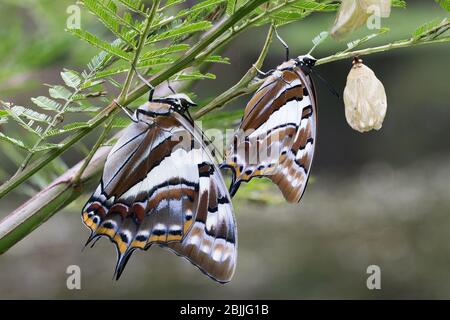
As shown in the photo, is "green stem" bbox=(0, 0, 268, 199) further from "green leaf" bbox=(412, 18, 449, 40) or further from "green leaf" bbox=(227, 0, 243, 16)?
"green leaf" bbox=(412, 18, 449, 40)

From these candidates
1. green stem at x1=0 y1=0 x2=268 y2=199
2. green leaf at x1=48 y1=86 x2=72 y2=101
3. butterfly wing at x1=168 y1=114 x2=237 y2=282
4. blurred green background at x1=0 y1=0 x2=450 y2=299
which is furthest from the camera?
blurred green background at x1=0 y1=0 x2=450 y2=299

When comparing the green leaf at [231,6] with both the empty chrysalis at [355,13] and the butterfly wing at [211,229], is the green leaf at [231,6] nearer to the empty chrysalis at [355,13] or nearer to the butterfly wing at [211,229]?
the empty chrysalis at [355,13]

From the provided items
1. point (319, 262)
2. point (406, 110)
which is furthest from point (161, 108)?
point (406, 110)

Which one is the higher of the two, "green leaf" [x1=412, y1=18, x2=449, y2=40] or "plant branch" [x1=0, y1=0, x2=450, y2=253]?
"green leaf" [x1=412, y1=18, x2=449, y2=40]

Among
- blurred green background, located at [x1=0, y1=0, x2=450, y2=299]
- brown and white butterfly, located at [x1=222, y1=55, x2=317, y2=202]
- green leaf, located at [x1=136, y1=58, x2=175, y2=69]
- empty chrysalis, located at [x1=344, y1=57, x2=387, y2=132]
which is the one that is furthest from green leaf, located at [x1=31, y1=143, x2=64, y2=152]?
blurred green background, located at [x1=0, y1=0, x2=450, y2=299]

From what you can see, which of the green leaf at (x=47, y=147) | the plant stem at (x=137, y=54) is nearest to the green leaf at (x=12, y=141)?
the green leaf at (x=47, y=147)

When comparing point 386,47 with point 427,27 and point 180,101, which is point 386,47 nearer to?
point 427,27
